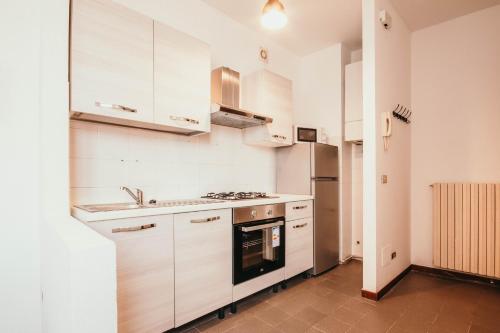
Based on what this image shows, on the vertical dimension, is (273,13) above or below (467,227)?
above

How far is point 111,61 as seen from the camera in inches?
68.2

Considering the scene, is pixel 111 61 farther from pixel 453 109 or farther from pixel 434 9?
pixel 453 109

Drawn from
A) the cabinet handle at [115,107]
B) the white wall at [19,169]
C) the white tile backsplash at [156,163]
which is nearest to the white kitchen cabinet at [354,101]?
the white tile backsplash at [156,163]

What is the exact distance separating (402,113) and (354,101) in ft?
2.05

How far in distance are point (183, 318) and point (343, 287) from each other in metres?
1.66

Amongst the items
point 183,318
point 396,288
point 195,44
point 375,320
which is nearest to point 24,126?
point 195,44

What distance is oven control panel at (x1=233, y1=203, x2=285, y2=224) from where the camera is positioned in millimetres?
2176

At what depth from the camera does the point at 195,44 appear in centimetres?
221

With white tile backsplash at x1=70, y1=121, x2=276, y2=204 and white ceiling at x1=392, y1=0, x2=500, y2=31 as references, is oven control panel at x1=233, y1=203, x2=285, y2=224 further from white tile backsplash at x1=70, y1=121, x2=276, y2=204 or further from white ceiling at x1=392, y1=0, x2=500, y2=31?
white ceiling at x1=392, y1=0, x2=500, y2=31

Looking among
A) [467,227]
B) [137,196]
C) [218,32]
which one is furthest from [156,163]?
[467,227]

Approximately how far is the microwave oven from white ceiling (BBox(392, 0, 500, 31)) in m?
1.55

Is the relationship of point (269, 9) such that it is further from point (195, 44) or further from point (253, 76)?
point (253, 76)

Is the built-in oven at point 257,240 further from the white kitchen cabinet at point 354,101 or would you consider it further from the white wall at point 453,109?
the white wall at point 453,109

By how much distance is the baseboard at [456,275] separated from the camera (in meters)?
2.77
